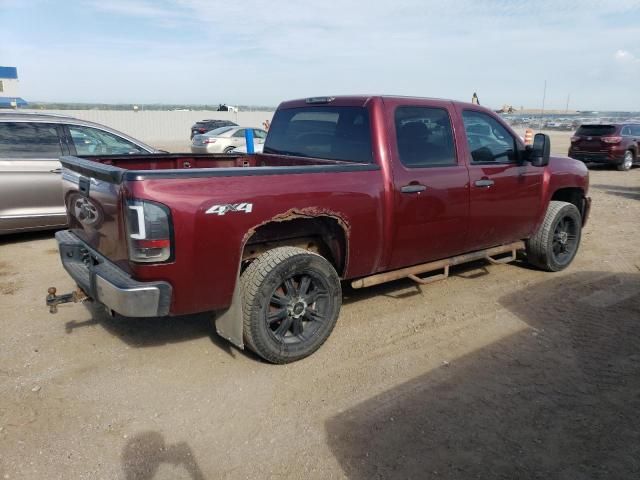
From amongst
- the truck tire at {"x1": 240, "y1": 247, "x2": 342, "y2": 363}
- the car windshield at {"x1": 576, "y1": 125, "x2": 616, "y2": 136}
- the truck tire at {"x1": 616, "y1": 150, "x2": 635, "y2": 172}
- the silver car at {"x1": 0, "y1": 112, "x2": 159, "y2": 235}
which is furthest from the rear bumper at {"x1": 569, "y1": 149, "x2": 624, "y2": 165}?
the truck tire at {"x1": 240, "y1": 247, "x2": 342, "y2": 363}

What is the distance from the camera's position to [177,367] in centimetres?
368

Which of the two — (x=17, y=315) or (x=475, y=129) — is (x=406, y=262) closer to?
(x=475, y=129)

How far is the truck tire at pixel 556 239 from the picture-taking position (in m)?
5.64

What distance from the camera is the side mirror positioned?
16.1 feet

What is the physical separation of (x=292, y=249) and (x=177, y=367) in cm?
118

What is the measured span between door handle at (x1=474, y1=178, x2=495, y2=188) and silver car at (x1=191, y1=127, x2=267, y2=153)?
14.5m

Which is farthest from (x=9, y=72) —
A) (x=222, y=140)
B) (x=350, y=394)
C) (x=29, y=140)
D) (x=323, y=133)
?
(x=350, y=394)

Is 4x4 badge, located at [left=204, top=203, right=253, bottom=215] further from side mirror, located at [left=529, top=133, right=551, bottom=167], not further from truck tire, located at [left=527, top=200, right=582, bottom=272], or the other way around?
truck tire, located at [left=527, top=200, right=582, bottom=272]

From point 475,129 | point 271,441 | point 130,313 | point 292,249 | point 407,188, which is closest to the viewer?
point 271,441

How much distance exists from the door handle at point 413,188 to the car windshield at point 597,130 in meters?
15.7

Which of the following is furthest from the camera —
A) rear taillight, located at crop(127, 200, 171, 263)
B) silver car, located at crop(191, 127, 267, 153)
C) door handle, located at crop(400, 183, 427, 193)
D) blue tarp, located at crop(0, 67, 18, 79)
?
blue tarp, located at crop(0, 67, 18, 79)

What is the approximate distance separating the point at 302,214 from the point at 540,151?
274 centimetres

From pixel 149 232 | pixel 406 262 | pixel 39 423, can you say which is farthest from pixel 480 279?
pixel 39 423

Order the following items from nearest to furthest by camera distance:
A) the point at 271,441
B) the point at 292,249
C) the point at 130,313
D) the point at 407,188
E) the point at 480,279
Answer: the point at 271,441 → the point at 130,313 → the point at 292,249 → the point at 407,188 → the point at 480,279
